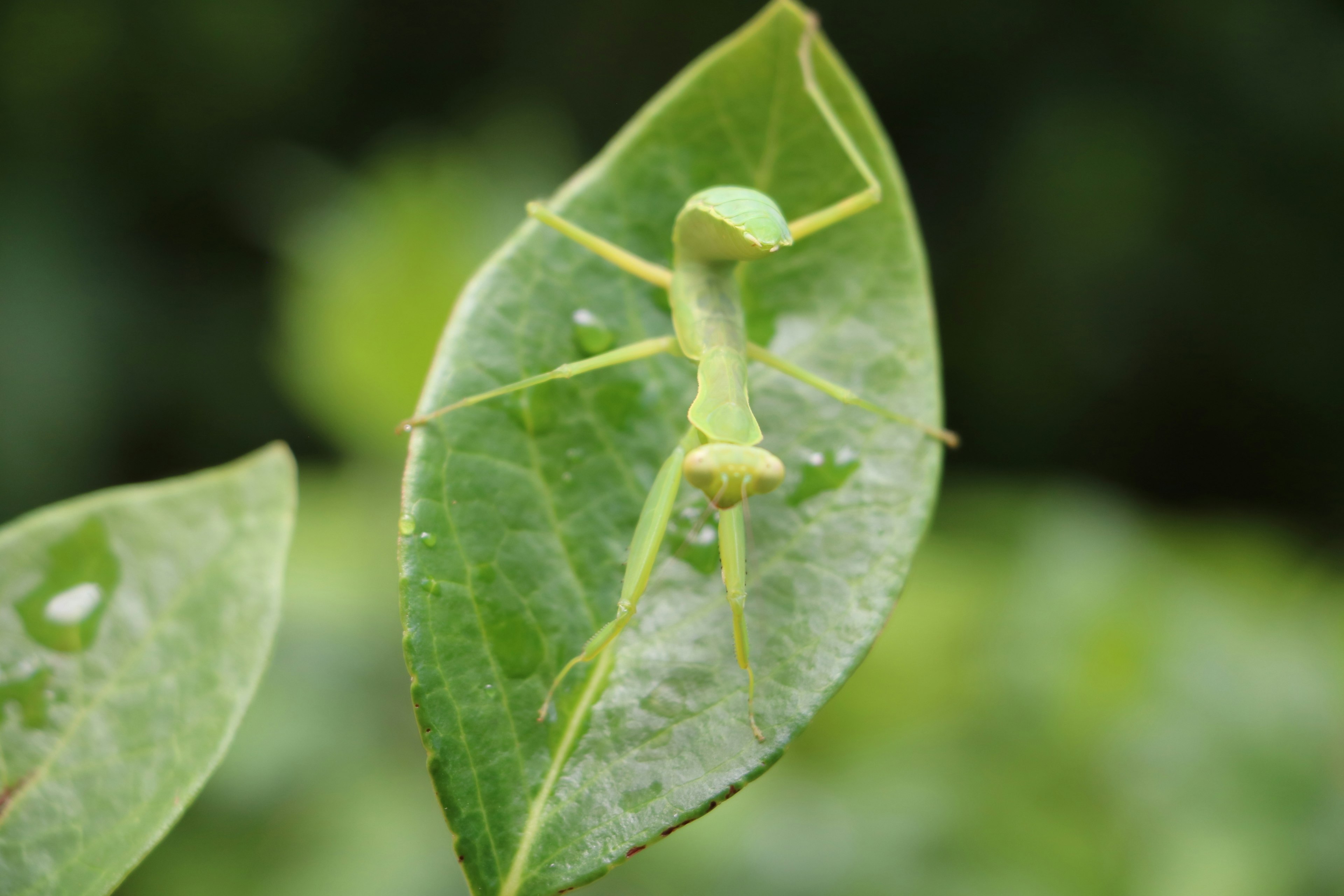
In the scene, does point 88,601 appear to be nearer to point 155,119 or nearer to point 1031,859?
point 1031,859

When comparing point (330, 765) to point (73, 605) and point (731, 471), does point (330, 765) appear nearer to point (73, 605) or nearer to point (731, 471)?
point (73, 605)

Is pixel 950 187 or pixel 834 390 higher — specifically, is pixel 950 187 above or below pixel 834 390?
below

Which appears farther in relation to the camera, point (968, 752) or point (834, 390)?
point (968, 752)

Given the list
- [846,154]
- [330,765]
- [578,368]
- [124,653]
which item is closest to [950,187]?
[330,765]

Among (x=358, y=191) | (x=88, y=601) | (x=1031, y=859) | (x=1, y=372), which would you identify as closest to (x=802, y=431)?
(x=88, y=601)

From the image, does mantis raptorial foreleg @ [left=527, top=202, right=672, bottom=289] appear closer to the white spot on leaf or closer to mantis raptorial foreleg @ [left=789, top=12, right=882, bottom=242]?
mantis raptorial foreleg @ [left=789, top=12, right=882, bottom=242]

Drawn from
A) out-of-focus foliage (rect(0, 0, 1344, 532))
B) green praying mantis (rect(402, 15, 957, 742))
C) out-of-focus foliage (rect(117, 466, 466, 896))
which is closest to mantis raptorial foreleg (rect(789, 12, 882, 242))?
green praying mantis (rect(402, 15, 957, 742))

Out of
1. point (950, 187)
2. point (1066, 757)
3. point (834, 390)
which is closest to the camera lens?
point (834, 390)
